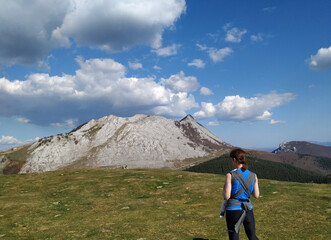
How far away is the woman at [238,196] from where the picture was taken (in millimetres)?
8359

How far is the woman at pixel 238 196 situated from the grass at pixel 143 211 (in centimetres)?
544

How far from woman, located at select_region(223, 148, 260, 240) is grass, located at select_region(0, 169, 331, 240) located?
5445mm

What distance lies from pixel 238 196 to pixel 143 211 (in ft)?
42.9

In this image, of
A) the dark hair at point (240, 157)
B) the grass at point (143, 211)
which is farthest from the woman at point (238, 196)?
the grass at point (143, 211)

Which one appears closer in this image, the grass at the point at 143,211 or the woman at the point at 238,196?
the woman at the point at 238,196

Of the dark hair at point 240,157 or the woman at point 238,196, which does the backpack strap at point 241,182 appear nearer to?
the woman at point 238,196

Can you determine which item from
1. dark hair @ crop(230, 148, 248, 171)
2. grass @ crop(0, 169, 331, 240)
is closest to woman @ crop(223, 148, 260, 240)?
dark hair @ crop(230, 148, 248, 171)


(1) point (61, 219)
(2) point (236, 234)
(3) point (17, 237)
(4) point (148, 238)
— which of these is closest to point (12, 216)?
(1) point (61, 219)

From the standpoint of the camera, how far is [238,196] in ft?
27.8

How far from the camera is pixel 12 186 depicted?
33.1 m

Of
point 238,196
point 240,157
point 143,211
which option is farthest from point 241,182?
point 143,211

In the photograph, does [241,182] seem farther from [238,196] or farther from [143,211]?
[143,211]

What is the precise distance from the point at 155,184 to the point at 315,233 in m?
19.7

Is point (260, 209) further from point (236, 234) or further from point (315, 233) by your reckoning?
point (236, 234)
